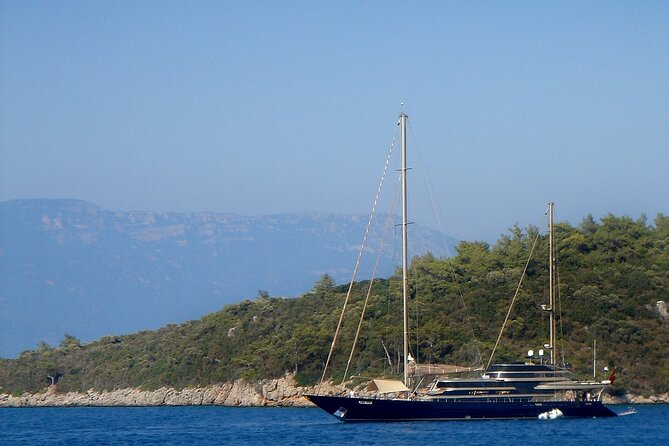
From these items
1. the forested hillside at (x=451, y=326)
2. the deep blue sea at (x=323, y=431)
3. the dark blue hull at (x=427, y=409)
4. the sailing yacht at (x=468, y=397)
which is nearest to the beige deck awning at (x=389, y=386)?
the sailing yacht at (x=468, y=397)

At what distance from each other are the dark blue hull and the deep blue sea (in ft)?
1.32

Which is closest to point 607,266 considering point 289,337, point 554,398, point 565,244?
point 565,244

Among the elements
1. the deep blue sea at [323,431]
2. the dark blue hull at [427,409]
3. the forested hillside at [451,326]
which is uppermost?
the forested hillside at [451,326]

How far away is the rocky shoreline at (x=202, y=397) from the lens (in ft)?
249

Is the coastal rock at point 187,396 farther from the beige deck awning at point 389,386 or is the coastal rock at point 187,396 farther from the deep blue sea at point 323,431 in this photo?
the beige deck awning at point 389,386

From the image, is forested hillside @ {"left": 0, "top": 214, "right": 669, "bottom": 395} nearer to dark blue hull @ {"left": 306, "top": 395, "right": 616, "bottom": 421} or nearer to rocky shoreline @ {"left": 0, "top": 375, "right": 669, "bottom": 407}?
rocky shoreline @ {"left": 0, "top": 375, "right": 669, "bottom": 407}

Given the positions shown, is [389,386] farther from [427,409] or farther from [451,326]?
[451,326]

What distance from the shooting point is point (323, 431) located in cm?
4853

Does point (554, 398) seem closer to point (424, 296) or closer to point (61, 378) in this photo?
point (424, 296)

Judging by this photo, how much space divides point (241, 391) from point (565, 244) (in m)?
25.2

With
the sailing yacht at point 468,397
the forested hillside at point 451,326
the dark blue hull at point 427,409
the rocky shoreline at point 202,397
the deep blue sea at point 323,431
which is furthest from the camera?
the rocky shoreline at point 202,397

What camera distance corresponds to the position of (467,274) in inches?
3381

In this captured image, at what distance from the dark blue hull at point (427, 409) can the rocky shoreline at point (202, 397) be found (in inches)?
661

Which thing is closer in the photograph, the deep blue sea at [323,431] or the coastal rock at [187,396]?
the deep blue sea at [323,431]
